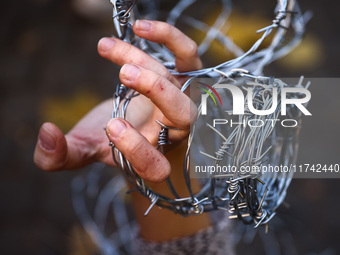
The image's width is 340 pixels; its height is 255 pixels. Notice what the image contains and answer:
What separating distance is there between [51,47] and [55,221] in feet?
1.81

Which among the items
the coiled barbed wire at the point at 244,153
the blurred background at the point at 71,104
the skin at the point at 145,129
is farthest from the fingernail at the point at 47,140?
the blurred background at the point at 71,104

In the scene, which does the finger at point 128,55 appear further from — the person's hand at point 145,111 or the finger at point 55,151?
the finger at point 55,151

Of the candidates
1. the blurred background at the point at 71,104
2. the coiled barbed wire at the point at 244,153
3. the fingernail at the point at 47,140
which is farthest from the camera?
the blurred background at the point at 71,104

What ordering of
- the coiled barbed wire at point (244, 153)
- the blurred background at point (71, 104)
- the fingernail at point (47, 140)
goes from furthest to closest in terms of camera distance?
the blurred background at point (71, 104)
the fingernail at point (47, 140)
the coiled barbed wire at point (244, 153)

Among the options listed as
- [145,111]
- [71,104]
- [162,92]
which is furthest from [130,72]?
[71,104]

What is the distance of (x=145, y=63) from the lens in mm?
415

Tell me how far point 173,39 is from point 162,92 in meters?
0.11

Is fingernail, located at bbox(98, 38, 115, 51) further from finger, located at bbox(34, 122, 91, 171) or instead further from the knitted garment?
the knitted garment

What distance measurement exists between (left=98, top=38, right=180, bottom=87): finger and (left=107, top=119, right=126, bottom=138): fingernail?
0.25ft

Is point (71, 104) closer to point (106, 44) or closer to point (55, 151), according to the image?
point (55, 151)

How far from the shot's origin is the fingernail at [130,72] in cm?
36

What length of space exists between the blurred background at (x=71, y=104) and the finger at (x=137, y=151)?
663 millimetres

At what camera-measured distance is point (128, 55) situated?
0.42m

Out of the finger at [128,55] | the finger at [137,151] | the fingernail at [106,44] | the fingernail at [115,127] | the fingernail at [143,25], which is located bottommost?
the finger at [137,151]
